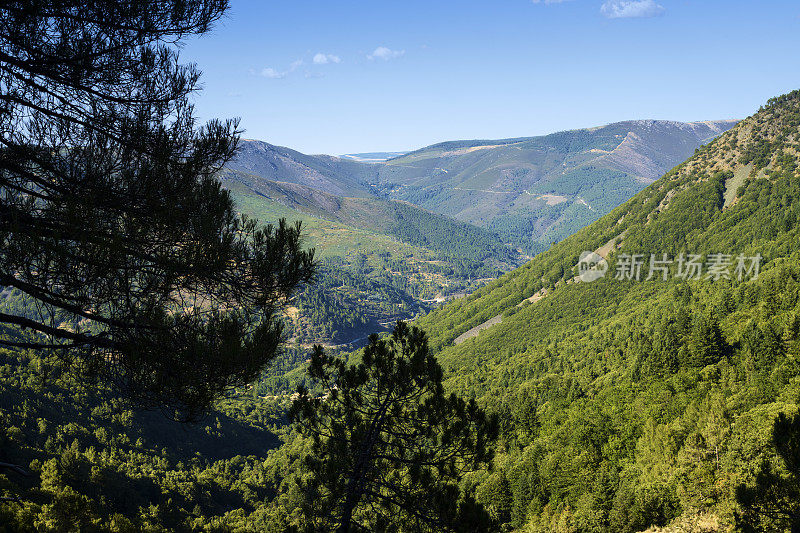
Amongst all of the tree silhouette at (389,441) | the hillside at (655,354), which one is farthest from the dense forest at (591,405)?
the tree silhouette at (389,441)

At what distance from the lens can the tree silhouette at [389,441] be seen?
11.7 metres

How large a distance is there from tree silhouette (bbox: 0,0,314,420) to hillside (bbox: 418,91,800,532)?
25.3 m

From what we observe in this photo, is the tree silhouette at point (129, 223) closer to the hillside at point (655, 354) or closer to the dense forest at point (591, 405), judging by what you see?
the dense forest at point (591, 405)

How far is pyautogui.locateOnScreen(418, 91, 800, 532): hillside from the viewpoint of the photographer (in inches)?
1204

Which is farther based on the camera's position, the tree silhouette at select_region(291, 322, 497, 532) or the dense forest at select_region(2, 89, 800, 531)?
the dense forest at select_region(2, 89, 800, 531)

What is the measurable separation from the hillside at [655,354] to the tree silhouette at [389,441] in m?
18.8

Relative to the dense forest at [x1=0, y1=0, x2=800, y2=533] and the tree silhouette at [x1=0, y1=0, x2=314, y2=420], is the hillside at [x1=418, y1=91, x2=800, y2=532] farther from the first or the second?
the tree silhouette at [x1=0, y1=0, x2=314, y2=420]

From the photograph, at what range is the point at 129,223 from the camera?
9.54 meters

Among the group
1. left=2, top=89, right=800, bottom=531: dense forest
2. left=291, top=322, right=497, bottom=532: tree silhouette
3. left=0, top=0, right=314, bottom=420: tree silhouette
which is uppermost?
left=0, top=0, right=314, bottom=420: tree silhouette

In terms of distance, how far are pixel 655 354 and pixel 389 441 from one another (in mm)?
54290

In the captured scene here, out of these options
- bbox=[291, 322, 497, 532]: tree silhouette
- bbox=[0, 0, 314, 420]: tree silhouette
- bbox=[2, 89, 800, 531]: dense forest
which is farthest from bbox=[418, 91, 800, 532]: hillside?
bbox=[0, 0, 314, 420]: tree silhouette

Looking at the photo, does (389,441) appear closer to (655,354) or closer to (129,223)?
(129,223)

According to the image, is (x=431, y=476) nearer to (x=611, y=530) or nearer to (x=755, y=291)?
(x=611, y=530)

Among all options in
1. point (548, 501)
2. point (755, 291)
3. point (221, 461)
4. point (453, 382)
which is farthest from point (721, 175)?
point (221, 461)
